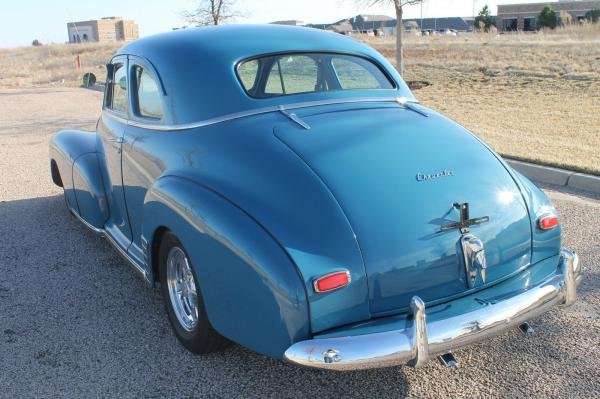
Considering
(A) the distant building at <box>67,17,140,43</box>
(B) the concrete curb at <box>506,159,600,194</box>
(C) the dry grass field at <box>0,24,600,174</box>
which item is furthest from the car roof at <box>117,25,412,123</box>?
(A) the distant building at <box>67,17,140,43</box>

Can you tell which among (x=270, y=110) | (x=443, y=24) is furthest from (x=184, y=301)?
(x=443, y=24)

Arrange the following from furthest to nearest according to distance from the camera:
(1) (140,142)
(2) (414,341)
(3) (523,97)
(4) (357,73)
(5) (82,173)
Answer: (3) (523,97), (5) (82,173), (4) (357,73), (1) (140,142), (2) (414,341)

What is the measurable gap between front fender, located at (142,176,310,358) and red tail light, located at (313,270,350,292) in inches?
3.0

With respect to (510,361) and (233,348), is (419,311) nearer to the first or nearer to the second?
(510,361)

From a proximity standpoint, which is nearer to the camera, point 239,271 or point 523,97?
point 239,271

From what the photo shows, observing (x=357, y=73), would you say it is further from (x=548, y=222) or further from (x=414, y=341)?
(x=414, y=341)

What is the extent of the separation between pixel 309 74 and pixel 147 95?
109 cm

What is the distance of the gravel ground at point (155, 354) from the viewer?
2984 millimetres

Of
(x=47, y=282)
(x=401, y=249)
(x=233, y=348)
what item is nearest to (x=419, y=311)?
(x=401, y=249)

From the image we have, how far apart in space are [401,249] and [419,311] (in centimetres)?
33

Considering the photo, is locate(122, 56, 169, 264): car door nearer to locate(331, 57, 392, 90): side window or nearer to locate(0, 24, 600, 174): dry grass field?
locate(331, 57, 392, 90): side window

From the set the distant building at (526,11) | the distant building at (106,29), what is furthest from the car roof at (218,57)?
Result: the distant building at (526,11)

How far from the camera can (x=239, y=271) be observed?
2652 millimetres

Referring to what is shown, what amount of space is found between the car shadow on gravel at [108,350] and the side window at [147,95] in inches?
49.0
